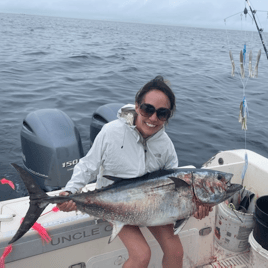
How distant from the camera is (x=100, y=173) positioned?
102 inches

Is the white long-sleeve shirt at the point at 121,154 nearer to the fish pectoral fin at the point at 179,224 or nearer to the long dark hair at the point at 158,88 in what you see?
the long dark hair at the point at 158,88

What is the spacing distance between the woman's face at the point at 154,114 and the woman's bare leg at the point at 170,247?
2.84ft

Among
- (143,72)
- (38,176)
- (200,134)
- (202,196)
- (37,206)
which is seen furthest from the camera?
(143,72)

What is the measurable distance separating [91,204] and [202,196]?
2.93ft

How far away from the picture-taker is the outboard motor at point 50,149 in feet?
11.8

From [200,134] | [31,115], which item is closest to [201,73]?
[200,134]

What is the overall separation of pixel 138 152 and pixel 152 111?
15.8 inches

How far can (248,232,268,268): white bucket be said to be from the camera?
2.60 metres

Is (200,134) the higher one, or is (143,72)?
(143,72)

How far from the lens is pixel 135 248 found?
226cm

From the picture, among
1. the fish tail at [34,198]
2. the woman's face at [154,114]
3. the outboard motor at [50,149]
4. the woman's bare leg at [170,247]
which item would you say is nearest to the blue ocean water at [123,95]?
the outboard motor at [50,149]

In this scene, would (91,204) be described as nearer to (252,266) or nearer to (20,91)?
(252,266)

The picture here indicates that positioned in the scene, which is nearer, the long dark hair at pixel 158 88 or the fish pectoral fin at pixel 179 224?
the fish pectoral fin at pixel 179 224

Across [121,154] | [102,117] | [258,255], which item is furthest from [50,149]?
[258,255]
